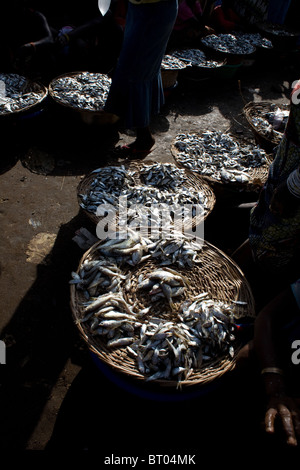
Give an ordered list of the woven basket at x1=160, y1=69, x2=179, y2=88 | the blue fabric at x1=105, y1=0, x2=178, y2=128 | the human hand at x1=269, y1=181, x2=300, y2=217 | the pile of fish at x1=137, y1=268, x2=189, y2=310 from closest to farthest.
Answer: the human hand at x1=269, y1=181, x2=300, y2=217 → the pile of fish at x1=137, y1=268, x2=189, y2=310 → the blue fabric at x1=105, y1=0, x2=178, y2=128 → the woven basket at x1=160, y1=69, x2=179, y2=88

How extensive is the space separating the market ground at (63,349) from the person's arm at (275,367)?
12 centimetres

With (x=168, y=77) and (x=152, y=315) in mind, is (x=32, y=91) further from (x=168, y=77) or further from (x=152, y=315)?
(x=152, y=315)

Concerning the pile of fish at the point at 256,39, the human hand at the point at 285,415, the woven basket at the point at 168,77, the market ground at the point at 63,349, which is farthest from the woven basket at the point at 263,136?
the pile of fish at the point at 256,39

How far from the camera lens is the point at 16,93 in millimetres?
5102

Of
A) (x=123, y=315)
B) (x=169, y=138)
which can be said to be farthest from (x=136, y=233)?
(x=169, y=138)

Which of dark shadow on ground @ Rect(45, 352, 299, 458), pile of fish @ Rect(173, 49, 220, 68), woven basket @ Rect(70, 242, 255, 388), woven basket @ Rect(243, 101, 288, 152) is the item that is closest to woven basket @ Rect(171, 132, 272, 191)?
woven basket @ Rect(243, 101, 288, 152)

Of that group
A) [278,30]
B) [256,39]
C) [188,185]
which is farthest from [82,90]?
[278,30]

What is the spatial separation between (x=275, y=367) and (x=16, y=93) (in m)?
5.31

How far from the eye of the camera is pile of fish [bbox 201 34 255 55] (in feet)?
25.1

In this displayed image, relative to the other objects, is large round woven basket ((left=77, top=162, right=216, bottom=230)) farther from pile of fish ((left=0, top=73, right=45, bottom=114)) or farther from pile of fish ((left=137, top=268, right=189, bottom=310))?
pile of fish ((left=0, top=73, right=45, bottom=114))

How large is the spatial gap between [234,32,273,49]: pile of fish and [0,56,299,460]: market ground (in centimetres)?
582

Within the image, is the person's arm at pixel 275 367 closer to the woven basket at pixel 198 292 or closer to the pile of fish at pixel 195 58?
the woven basket at pixel 198 292

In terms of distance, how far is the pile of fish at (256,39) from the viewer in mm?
8721
